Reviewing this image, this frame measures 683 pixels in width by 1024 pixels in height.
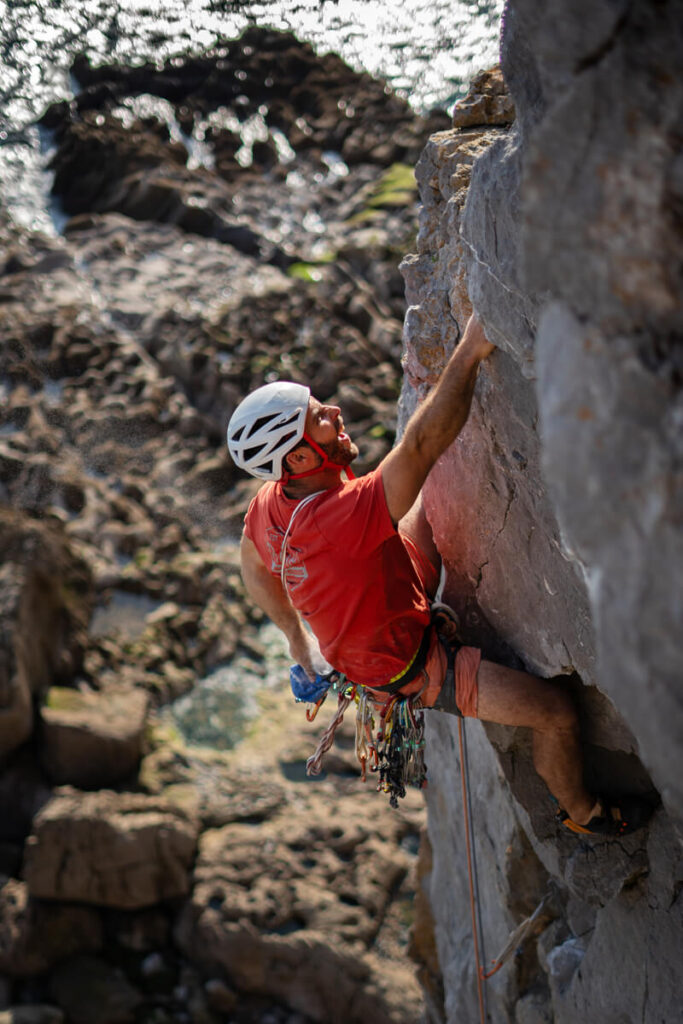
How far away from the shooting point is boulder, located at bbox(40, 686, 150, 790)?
7762 mm

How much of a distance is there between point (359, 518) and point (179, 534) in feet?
31.3

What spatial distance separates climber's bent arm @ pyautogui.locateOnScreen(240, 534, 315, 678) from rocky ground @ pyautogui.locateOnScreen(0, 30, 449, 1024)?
3.31 metres

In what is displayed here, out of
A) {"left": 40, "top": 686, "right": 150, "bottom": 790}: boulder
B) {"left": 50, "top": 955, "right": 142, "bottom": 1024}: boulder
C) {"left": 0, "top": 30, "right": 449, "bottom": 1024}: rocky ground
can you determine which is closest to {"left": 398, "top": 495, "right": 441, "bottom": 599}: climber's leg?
{"left": 0, "top": 30, "right": 449, "bottom": 1024}: rocky ground

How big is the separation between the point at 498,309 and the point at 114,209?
18929 millimetres

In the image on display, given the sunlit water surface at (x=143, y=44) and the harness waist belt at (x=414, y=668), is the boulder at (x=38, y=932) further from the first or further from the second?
the sunlit water surface at (x=143, y=44)

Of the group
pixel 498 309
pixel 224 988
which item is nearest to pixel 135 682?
pixel 224 988

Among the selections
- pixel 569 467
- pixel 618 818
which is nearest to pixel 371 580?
pixel 618 818

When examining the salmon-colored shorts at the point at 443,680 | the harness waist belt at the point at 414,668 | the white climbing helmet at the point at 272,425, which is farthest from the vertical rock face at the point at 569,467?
the white climbing helmet at the point at 272,425

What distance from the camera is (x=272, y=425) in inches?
100

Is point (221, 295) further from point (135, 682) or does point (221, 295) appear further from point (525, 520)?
point (525, 520)

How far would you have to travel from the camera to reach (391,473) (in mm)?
2363

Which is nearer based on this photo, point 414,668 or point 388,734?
point 414,668

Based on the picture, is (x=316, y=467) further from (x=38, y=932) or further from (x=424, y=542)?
(x=38, y=932)

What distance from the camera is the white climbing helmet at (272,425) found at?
255 centimetres
